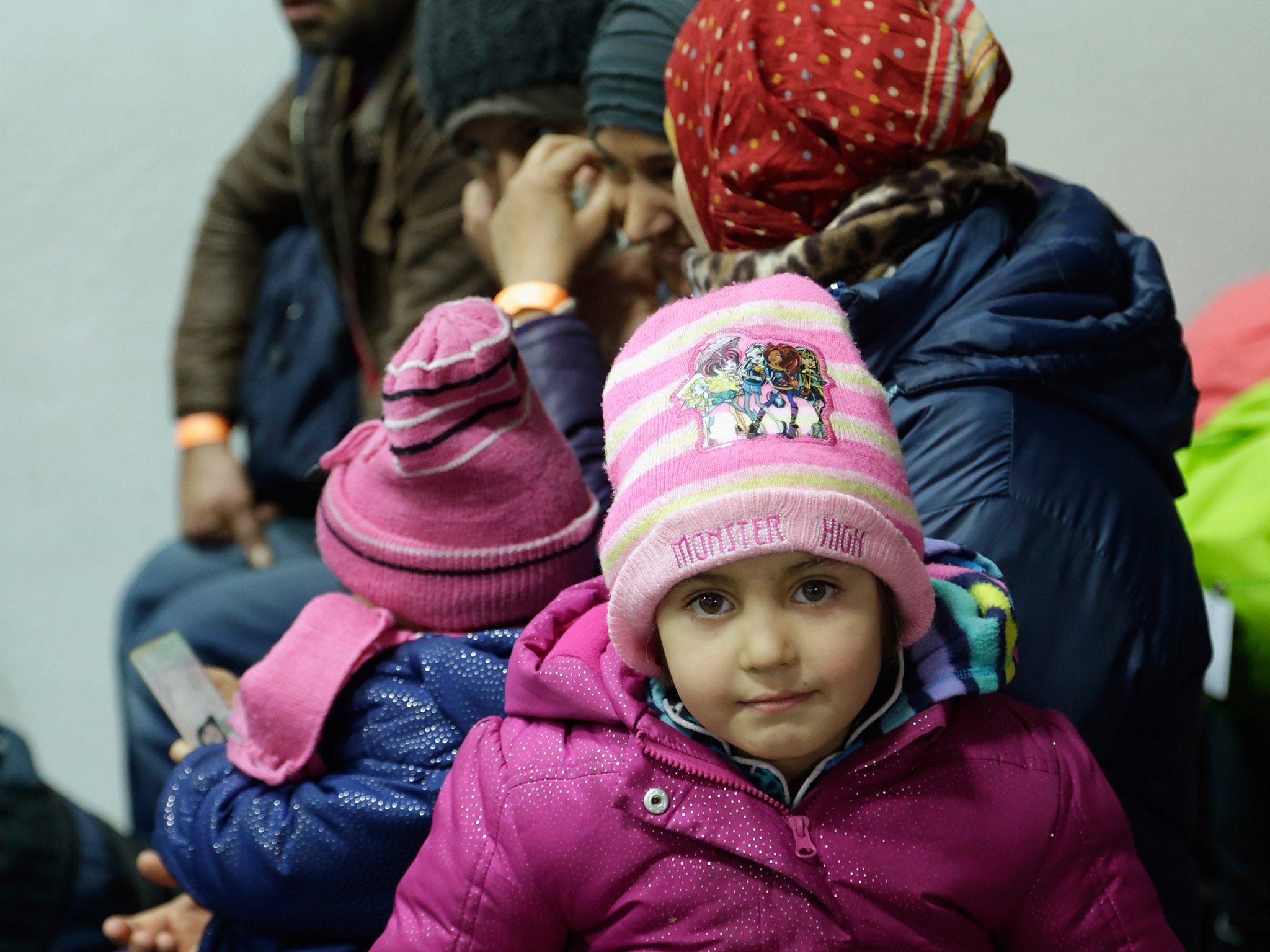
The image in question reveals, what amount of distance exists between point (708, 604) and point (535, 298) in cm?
75

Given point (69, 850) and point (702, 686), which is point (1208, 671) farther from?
point (69, 850)

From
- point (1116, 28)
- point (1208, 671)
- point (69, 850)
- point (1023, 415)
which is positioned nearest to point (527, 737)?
point (1023, 415)

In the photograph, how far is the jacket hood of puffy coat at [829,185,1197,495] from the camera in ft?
3.83

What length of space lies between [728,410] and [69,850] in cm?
120

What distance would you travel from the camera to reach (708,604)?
903 millimetres

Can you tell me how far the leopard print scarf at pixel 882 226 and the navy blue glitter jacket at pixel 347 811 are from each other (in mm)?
439

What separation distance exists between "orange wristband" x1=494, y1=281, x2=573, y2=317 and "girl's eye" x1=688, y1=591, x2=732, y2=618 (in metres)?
0.71

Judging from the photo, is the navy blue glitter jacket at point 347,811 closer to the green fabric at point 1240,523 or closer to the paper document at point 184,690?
the paper document at point 184,690

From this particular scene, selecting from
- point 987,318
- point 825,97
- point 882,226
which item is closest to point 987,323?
point 987,318

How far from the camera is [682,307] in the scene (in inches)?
39.1

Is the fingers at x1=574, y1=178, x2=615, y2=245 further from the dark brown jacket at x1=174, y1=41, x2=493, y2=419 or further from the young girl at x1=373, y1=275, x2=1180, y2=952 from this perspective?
the young girl at x1=373, y1=275, x2=1180, y2=952

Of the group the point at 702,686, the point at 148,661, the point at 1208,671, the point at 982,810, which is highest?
the point at 702,686

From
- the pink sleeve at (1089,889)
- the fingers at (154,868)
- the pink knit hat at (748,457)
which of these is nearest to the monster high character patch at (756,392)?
the pink knit hat at (748,457)

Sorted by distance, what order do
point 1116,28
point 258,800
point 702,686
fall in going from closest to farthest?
point 702,686 → point 258,800 → point 1116,28
